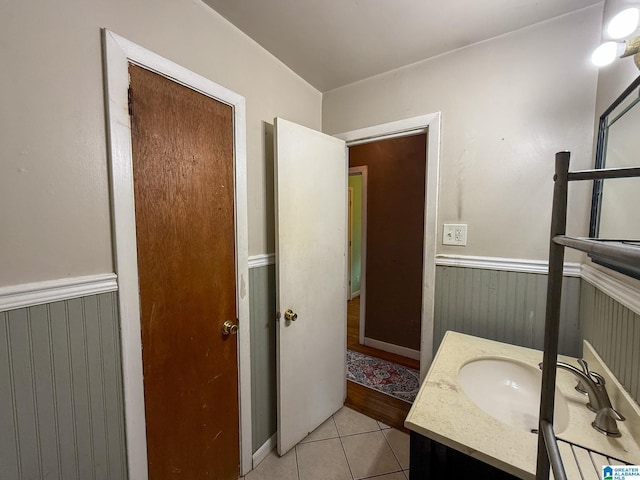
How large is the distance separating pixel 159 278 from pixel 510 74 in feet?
6.28

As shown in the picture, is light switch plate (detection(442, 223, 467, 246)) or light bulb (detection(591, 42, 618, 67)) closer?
light bulb (detection(591, 42, 618, 67))

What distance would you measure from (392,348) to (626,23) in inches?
106

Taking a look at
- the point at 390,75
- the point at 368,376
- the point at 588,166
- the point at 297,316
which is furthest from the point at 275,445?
the point at 390,75

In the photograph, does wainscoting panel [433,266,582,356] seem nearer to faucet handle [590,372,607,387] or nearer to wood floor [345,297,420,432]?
faucet handle [590,372,607,387]

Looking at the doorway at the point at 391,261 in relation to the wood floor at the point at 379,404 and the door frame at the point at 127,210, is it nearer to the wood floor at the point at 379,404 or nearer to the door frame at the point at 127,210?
the wood floor at the point at 379,404

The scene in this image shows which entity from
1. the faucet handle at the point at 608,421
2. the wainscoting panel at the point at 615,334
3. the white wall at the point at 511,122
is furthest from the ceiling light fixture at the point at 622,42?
the faucet handle at the point at 608,421

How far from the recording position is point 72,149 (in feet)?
2.60

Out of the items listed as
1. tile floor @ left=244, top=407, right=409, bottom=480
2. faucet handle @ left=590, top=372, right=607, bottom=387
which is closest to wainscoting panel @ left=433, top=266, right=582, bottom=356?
faucet handle @ left=590, top=372, right=607, bottom=387

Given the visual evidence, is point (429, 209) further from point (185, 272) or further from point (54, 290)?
point (54, 290)

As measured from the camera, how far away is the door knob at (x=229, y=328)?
1.26m

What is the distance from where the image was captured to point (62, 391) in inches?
31.2

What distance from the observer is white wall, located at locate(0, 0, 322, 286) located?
696 mm

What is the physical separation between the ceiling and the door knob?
4.75 ft

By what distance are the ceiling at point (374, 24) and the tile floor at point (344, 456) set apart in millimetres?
2336
